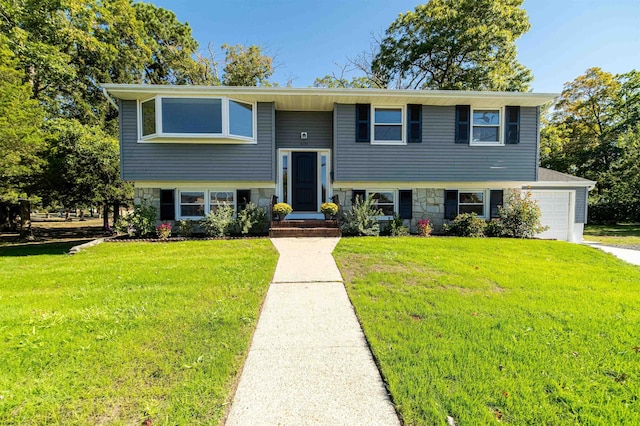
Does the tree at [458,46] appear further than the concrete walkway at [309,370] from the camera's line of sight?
Yes

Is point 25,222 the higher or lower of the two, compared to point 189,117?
lower

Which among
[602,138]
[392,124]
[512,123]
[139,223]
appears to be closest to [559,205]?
[512,123]

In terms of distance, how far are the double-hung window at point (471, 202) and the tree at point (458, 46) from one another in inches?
372

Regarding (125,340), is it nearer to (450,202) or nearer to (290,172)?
(290,172)

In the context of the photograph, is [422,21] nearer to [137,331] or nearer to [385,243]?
[385,243]

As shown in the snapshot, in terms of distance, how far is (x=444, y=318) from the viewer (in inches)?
136

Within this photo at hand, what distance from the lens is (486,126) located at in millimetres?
10078

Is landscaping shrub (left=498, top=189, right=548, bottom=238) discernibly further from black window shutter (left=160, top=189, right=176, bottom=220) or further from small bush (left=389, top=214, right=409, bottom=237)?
black window shutter (left=160, top=189, right=176, bottom=220)

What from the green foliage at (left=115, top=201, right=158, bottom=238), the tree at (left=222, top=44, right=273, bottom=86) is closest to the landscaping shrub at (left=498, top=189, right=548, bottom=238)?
the green foliage at (left=115, top=201, right=158, bottom=238)

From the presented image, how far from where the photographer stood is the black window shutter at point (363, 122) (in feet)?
31.9

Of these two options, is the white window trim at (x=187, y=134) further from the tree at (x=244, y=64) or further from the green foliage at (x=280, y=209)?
the tree at (x=244, y=64)

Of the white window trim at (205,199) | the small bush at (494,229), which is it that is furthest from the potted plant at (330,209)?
the small bush at (494,229)

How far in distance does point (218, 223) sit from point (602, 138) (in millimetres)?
28498

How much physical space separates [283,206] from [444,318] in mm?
6567
